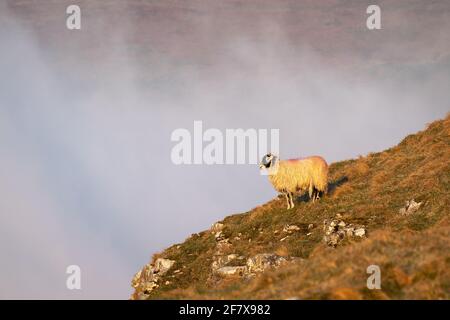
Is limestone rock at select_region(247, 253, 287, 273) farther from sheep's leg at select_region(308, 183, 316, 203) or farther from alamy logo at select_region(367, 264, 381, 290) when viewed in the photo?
sheep's leg at select_region(308, 183, 316, 203)

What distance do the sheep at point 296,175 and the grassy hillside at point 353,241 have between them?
1035 millimetres

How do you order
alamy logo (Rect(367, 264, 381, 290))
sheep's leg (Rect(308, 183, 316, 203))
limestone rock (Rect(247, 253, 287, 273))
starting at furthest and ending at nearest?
sheep's leg (Rect(308, 183, 316, 203)) → limestone rock (Rect(247, 253, 287, 273)) → alamy logo (Rect(367, 264, 381, 290))

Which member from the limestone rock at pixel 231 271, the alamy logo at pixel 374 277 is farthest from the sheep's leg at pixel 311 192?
the alamy logo at pixel 374 277

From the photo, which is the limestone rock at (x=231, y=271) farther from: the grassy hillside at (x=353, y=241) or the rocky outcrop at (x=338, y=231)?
the rocky outcrop at (x=338, y=231)

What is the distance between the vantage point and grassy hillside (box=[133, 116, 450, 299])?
58.1 ft

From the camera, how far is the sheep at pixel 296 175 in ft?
141

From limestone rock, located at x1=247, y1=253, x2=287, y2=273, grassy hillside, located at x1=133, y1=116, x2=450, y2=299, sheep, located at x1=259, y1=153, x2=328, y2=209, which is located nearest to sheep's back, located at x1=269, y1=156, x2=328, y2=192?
sheep, located at x1=259, y1=153, x2=328, y2=209

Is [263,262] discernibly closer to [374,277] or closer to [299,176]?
[374,277]

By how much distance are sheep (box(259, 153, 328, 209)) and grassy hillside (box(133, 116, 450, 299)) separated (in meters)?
1.04

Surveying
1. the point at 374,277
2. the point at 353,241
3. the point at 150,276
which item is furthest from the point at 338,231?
the point at 374,277

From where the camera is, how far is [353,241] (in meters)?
33.4

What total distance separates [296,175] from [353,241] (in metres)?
10.1
